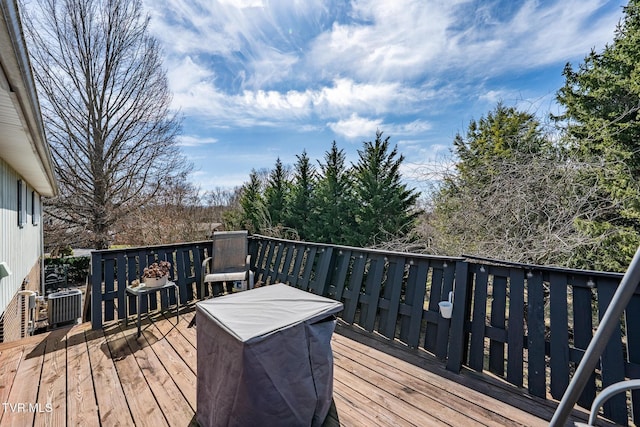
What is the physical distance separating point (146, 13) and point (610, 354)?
14.7 meters

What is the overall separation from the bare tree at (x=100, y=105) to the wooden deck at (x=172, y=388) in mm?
9332

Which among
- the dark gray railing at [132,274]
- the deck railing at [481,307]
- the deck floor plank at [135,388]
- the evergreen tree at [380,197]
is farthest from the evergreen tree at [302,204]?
the deck floor plank at [135,388]

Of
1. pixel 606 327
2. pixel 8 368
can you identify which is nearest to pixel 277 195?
pixel 8 368

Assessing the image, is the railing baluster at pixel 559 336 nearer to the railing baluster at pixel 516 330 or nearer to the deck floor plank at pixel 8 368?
the railing baluster at pixel 516 330

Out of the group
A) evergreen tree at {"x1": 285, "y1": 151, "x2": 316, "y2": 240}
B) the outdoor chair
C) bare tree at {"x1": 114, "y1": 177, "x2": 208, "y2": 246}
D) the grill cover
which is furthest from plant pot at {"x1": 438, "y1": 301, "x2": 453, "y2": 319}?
evergreen tree at {"x1": 285, "y1": 151, "x2": 316, "y2": 240}

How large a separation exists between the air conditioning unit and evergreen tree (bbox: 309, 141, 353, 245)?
298 inches

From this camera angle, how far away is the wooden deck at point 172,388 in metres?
1.86

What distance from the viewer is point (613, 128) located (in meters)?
5.34

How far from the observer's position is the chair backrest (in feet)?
14.1

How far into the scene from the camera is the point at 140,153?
11.1 metres

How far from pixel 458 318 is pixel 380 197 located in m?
7.79

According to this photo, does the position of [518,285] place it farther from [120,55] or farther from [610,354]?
[120,55]

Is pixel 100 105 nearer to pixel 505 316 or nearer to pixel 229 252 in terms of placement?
pixel 229 252

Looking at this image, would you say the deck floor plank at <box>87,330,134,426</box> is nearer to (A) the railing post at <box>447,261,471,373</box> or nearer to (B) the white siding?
(B) the white siding
